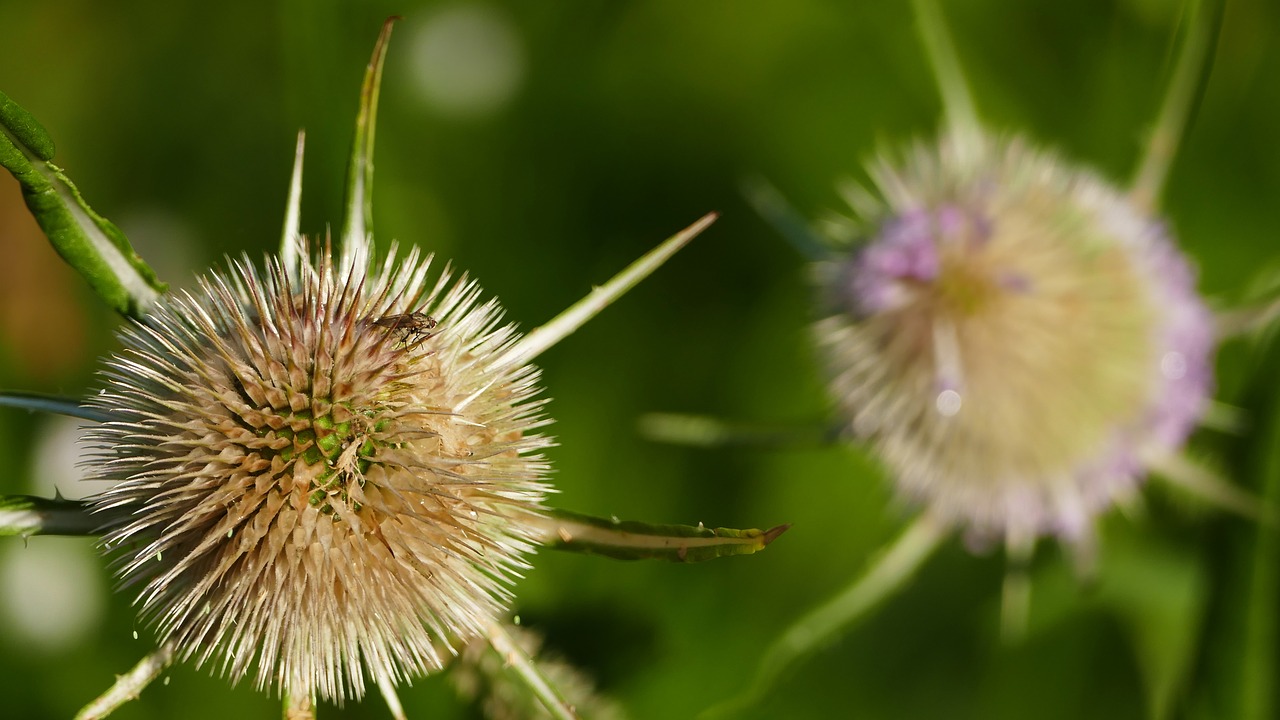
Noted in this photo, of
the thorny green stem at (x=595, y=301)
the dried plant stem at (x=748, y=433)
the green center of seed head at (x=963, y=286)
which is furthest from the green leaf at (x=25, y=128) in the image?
the green center of seed head at (x=963, y=286)

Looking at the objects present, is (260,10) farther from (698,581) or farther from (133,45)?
(698,581)

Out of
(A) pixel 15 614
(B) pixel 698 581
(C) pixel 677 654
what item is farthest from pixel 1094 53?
(A) pixel 15 614

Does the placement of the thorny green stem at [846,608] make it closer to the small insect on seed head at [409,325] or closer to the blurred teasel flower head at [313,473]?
the blurred teasel flower head at [313,473]

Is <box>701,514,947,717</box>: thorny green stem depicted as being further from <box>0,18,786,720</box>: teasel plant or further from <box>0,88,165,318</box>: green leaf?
<box>0,88,165,318</box>: green leaf

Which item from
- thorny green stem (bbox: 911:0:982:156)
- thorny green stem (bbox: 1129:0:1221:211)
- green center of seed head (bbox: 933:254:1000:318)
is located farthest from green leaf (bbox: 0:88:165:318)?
thorny green stem (bbox: 1129:0:1221:211)

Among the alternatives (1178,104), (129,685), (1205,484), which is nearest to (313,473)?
(129,685)

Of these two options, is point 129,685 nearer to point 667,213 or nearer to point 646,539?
point 646,539
